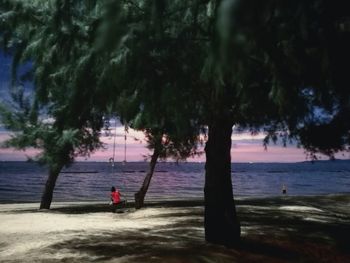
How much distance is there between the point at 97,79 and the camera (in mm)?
8180

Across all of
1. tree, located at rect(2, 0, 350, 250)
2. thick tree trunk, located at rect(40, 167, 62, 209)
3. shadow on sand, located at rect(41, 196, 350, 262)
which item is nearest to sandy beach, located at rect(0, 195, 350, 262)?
shadow on sand, located at rect(41, 196, 350, 262)

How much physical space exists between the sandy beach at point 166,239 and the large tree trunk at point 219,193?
19.1 inches

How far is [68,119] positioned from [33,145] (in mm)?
16324

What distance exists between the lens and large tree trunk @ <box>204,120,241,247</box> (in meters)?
12.8

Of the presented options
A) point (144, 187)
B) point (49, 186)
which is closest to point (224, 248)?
point (144, 187)

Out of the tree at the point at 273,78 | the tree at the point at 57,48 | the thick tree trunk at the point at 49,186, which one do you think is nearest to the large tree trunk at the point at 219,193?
the tree at the point at 273,78

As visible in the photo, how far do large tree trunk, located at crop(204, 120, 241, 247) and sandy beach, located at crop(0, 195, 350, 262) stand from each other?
1.59 feet

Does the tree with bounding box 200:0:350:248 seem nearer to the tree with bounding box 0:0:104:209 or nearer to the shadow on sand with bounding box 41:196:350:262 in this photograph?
the shadow on sand with bounding box 41:196:350:262

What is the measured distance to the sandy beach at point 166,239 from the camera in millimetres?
11555

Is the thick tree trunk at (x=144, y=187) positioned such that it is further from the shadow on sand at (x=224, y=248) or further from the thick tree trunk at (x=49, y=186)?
the shadow on sand at (x=224, y=248)

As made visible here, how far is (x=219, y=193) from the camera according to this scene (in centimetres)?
1280

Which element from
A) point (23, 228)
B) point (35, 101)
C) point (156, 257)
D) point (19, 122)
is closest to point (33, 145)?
point (19, 122)

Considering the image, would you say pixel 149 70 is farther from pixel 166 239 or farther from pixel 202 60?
pixel 166 239

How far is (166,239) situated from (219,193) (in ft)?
7.57
